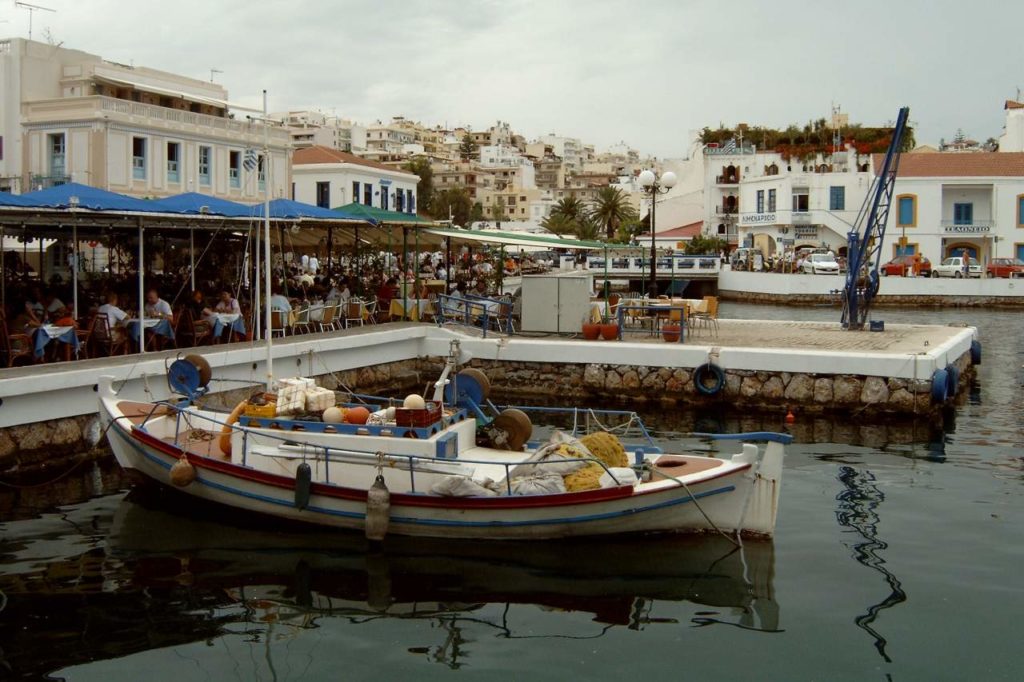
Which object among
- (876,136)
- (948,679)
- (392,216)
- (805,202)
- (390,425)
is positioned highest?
(876,136)

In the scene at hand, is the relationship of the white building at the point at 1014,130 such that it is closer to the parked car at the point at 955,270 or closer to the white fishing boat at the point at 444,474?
the parked car at the point at 955,270

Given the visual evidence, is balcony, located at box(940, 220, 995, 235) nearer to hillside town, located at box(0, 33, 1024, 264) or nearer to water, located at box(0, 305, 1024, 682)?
hillside town, located at box(0, 33, 1024, 264)

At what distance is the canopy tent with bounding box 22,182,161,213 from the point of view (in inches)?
640

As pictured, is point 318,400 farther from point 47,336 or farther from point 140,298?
point 140,298

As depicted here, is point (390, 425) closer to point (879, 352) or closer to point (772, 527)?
point (772, 527)

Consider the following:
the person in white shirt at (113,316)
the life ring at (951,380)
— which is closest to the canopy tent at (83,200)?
the person in white shirt at (113,316)

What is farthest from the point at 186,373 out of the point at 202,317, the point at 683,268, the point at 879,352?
the point at 683,268

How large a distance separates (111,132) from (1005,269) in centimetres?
4604

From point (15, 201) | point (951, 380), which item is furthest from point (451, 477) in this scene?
point (951, 380)

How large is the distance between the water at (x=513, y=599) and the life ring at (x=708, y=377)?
22.9 feet

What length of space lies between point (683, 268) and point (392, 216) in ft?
129

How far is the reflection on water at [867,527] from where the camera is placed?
9922mm

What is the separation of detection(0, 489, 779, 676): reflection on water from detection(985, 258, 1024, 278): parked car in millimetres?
49826

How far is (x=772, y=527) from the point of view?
39.4 ft
